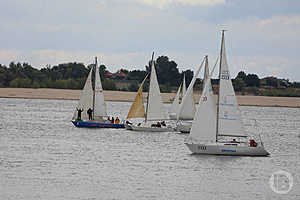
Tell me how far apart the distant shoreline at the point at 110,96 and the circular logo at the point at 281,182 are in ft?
346

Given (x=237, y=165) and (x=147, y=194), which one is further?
(x=237, y=165)

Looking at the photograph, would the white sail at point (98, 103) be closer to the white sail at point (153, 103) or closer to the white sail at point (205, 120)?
the white sail at point (153, 103)

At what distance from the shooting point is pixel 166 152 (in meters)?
44.2

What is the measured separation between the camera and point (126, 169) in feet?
116

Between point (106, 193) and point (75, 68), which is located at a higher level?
point (75, 68)

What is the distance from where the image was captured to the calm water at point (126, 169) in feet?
95.5

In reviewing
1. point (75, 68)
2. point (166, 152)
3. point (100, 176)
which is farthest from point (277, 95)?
point (100, 176)

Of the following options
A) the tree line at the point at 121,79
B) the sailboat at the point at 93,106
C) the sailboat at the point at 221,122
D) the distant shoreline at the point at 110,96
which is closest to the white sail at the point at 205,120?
the sailboat at the point at 221,122

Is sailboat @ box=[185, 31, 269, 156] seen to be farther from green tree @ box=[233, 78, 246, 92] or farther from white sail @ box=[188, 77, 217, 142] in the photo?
green tree @ box=[233, 78, 246, 92]

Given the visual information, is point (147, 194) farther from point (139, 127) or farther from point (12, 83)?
point (12, 83)

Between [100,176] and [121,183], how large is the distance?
200 cm

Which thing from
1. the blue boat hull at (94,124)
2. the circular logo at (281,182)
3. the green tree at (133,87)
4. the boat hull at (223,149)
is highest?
the green tree at (133,87)

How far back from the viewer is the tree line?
524ft

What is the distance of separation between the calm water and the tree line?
107m
